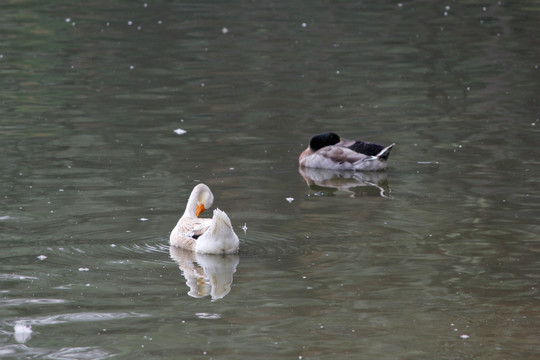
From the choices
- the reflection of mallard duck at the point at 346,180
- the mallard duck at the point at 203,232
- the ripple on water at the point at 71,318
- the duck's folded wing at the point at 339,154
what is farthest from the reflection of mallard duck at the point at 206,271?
the duck's folded wing at the point at 339,154

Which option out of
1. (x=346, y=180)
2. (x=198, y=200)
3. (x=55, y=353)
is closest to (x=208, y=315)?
(x=55, y=353)

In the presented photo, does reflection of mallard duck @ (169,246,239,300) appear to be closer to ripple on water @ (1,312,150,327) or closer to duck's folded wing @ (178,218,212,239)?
duck's folded wing @ (178,218,212,239)

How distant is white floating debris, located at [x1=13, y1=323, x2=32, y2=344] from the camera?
7973mm

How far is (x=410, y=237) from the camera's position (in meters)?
10.8

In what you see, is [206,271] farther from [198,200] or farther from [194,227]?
[198,200]

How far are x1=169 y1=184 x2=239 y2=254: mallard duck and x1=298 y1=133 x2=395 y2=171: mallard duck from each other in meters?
3.65

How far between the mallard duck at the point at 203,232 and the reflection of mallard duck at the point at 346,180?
2.75 m

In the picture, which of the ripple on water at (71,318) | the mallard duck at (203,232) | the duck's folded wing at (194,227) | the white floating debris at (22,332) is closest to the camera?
the white floating debris at (22,332)

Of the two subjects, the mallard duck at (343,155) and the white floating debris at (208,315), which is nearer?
the white floating debris at (208,315)

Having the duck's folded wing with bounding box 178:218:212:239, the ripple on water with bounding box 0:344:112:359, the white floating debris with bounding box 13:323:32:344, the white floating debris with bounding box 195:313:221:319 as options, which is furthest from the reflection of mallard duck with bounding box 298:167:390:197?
the ripple on water with bounding box 0:344:112:359

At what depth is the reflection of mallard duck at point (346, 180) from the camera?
44.2ft

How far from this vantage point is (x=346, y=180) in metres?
14.1

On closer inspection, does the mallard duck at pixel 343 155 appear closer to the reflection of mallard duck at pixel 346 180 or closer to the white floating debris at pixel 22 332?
the reflection of mallard duck at pixel 346 180

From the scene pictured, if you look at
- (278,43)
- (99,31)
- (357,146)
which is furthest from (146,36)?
(357,146)
